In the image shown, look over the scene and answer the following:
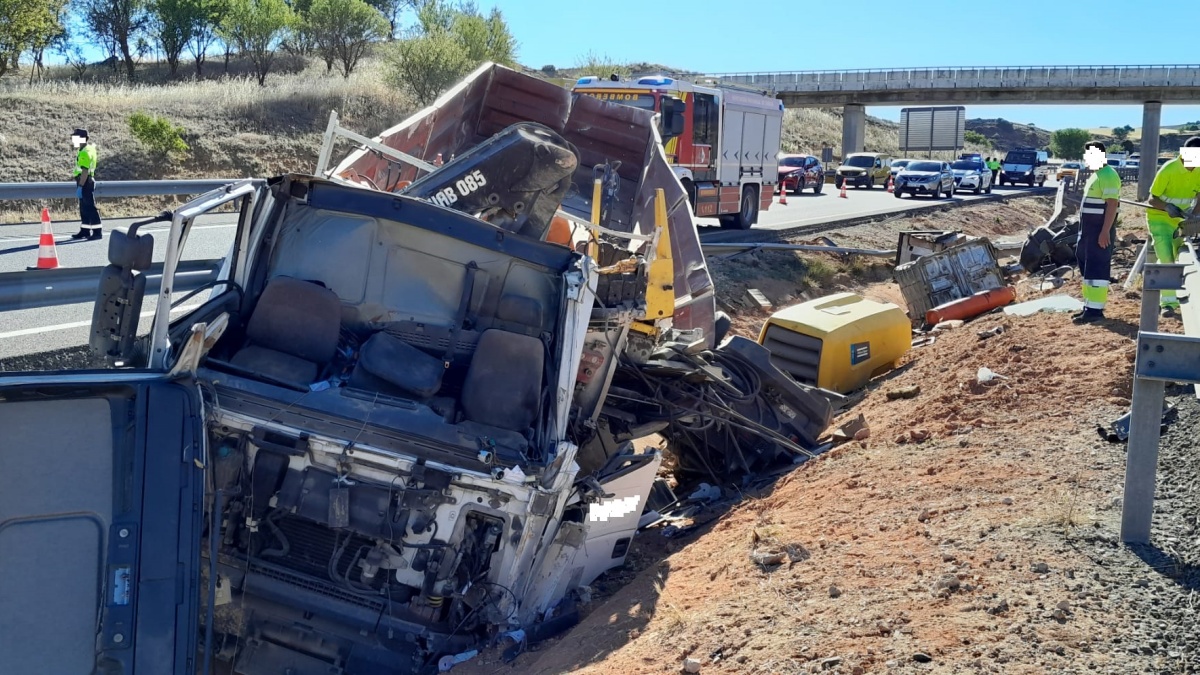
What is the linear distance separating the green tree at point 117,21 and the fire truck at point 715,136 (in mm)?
37246

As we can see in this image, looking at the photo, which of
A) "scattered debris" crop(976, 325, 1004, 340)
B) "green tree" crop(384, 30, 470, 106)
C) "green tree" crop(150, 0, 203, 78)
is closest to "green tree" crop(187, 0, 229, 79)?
"green tree" crop(150, 0, 203, 78)

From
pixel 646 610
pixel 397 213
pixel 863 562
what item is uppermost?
pixel 397 213

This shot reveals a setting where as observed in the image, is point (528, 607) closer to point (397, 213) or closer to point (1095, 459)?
point (397, 213)

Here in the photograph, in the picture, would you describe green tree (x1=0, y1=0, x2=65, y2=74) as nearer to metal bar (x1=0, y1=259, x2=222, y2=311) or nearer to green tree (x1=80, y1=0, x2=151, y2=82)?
green tree (x1=80, y1=0, x2=151, y2=82)

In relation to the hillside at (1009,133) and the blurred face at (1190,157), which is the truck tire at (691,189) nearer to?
the blurred face at (1190,157)

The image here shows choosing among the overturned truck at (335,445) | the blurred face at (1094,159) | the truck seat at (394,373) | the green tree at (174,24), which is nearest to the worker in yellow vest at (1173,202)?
the blurred face at (1094,159)

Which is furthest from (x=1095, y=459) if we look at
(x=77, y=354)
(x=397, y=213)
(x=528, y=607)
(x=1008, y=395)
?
(x=77, y=354)

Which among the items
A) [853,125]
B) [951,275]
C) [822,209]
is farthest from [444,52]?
[853,125]

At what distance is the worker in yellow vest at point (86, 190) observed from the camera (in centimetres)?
1457

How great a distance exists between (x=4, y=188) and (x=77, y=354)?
4.64 meters

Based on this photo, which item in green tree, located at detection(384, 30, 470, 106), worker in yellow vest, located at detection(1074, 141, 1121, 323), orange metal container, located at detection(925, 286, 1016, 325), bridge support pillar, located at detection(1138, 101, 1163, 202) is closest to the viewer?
worker in yellow vest, located at detection(1074, 141, 1121, 323)

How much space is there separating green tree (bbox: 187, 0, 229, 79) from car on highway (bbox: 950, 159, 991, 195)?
31.6m

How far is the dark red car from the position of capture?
39281mm

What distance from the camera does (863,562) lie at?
5.02 meters
